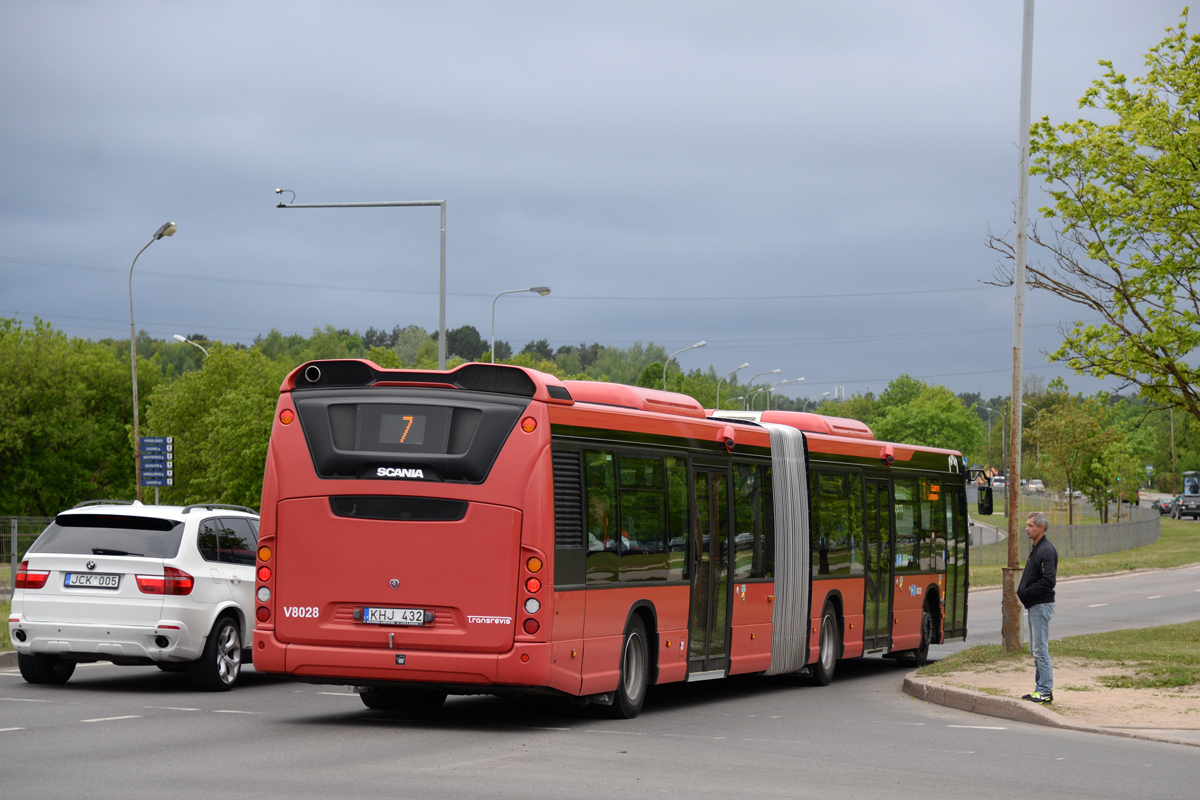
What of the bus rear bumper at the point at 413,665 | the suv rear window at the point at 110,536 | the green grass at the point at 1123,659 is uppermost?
the suv rear window at the point at 110,536

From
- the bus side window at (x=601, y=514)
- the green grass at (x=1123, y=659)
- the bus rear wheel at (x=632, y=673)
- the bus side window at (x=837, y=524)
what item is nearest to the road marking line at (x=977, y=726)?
the bus rear wheel at (x=632, y=673)

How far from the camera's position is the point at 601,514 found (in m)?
13.2

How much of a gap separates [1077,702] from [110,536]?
9915 millimetres

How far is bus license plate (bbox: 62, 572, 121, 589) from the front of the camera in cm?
1466

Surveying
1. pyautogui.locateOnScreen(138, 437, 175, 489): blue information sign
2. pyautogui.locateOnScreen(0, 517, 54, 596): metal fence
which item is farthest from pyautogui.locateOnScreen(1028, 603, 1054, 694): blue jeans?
pyautogui.locateOnScreen(138, 437, 175, 489): blue information sign

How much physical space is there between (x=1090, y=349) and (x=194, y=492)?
53964 mm

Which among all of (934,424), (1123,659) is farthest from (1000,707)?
(934,424)

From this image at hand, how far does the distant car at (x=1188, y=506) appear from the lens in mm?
116188

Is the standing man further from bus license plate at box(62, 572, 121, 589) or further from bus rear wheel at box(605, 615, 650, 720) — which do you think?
bus license plate at box(62, 572, 121, 589)

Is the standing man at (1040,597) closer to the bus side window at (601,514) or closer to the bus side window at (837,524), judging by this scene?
the bus side window at (837,524)

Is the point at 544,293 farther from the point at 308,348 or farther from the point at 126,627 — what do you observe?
the point at 308,348

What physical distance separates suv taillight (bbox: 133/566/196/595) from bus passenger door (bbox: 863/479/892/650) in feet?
31.2

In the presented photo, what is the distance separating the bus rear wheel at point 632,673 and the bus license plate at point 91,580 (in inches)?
198

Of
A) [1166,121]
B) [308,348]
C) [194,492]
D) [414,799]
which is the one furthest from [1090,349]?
[308,348]
